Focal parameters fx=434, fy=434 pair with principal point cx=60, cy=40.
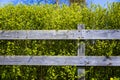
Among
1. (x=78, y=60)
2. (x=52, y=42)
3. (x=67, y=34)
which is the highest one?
(x=67, y=34)

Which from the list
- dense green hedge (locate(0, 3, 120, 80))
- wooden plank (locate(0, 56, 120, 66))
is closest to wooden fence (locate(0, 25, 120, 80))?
wooden plank (locate(0, 56, 120, 66))

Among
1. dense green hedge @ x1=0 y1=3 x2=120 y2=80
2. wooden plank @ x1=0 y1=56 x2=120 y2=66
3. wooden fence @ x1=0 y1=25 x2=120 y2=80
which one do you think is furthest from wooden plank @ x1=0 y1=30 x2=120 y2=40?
wooden plank @ x1=0 y1=56 x2=120 y2=66

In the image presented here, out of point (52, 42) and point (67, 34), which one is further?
point (52, 42)

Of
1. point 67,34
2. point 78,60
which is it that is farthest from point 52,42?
point 78,60

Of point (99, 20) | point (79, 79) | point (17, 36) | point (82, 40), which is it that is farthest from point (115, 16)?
point (17, 36)

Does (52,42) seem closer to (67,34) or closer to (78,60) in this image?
(67,34)

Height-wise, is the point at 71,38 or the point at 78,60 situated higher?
the point at 71,38

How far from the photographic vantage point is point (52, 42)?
9570 millimetres

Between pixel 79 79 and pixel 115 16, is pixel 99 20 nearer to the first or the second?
pixel 115 16

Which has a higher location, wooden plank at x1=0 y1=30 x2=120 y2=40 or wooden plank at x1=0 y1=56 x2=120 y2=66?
wooden plank at x1=0 y1=30 x2=120 y2=40

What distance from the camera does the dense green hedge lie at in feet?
31.1

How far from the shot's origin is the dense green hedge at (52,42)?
31.1ft

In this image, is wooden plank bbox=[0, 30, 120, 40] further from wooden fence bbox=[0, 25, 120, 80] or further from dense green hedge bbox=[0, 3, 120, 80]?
dense green hedge bbox=[0, 3, 120, 80]

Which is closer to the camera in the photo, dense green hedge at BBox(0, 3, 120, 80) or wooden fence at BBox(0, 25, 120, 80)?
wooden fence at BBox(0, 25, 120, 80)
